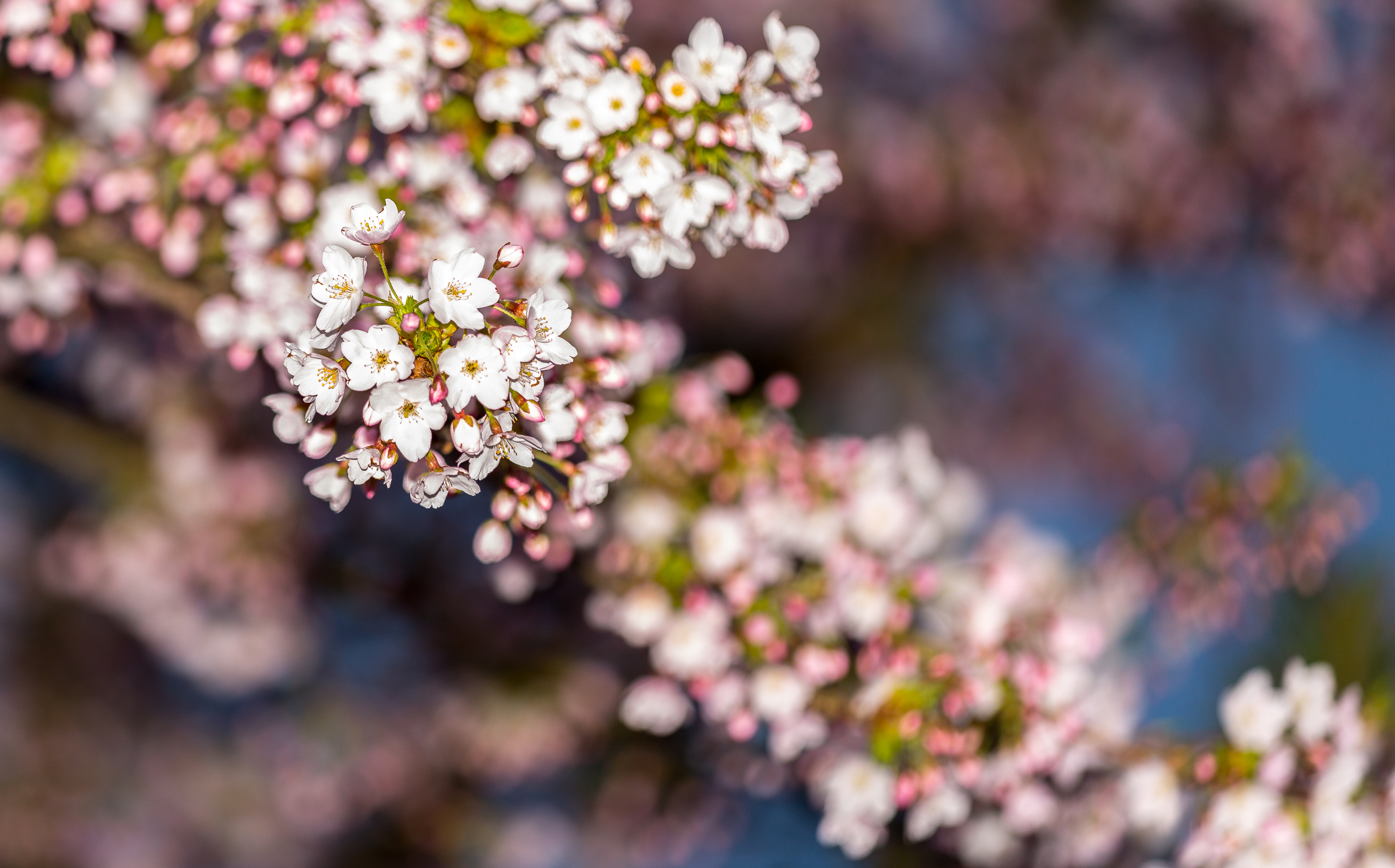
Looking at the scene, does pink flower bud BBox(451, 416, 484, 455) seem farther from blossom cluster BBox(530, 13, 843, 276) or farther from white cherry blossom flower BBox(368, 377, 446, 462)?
blossom cluster BBox(530, 13, 843, 276)

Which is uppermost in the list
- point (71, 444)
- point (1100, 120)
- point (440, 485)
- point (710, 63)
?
point (1100, 120)

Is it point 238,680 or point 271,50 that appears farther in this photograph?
point 238,680

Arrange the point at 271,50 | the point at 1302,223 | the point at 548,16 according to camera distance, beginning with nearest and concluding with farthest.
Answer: the point at 548,16 < the point at 271,50 < the point at 1302,223

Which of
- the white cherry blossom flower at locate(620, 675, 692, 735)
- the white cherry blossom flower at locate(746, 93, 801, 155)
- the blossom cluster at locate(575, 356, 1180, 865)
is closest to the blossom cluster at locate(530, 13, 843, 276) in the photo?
the white cherry blossom flower at locate(746, 93, 801, 155)

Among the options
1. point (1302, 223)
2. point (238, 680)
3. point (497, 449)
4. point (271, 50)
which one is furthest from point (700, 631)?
point (1302, 223)

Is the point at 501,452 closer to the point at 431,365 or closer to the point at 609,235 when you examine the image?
the point at 431,365

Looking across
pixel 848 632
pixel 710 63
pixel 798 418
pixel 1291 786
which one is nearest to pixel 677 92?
pixel 710 63

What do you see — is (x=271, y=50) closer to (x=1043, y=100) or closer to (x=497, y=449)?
(x=497, y=449)
